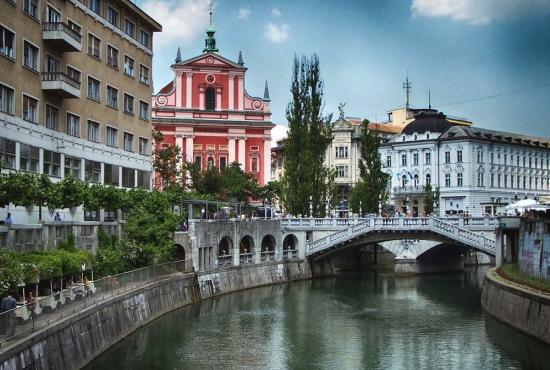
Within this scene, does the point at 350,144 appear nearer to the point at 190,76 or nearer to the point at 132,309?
the point at 190,76

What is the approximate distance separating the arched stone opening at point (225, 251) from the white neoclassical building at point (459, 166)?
5258cm

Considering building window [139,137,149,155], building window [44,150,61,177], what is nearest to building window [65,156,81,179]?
building window [44,150,61,177]

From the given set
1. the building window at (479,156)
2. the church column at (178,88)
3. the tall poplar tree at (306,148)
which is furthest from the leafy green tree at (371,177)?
the building window at (479,156)

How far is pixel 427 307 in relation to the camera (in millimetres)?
65562

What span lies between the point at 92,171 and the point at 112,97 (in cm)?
654

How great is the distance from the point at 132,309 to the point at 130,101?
25.0 m

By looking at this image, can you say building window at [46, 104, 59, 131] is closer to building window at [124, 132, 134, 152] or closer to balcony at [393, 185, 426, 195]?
building window at [124, 132, 134, 152]

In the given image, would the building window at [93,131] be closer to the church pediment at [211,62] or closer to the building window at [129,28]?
the building window at [129,28]

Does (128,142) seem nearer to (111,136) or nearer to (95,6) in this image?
(111,136)

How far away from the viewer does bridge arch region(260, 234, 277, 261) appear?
276 ft

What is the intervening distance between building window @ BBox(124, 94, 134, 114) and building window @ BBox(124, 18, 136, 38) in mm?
5101

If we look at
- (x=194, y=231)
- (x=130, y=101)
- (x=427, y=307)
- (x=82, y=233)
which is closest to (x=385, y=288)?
(x=427, y=307)

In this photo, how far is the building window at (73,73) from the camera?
190 ft

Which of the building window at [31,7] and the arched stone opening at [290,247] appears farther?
the arched stone opening at [290,247]
